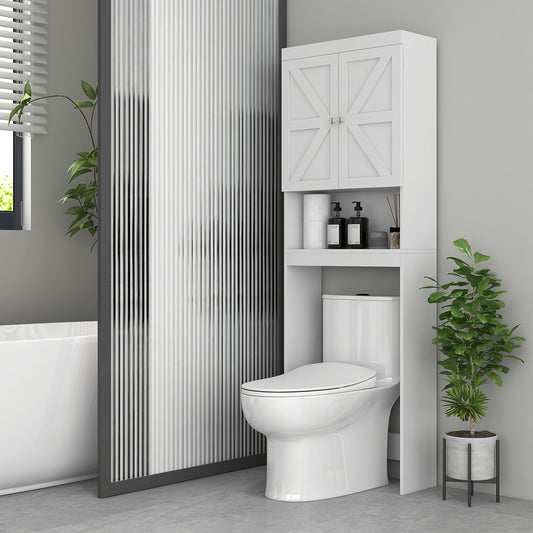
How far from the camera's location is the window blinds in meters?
4.86

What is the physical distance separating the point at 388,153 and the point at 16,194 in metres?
2.22

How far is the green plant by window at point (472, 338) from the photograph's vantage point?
3.60 m

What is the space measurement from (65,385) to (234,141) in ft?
4.43

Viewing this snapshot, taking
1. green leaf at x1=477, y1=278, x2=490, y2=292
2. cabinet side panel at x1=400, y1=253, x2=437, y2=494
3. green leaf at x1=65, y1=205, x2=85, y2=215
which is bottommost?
cabinet side panel at x1=400, y1=253, x2=437, y2=494

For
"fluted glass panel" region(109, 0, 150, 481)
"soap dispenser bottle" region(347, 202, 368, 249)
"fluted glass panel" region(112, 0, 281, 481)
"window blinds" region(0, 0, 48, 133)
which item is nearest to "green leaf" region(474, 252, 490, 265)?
"soap dispenser bottle" region(347, 202, 368, 249)

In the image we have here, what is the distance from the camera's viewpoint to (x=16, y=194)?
16.5ft

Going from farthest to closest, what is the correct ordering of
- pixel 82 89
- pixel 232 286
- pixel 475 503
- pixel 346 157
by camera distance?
pixel 82 89 → pixel 232 286 → pixel 346 157 → pixel 475 503

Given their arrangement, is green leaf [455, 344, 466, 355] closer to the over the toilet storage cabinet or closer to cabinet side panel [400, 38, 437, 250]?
the over the toilet storage cabinet

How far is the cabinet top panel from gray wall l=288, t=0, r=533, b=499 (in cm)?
17

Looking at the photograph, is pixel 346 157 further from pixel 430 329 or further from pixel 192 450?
pixel 192 450

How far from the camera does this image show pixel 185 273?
404 centimetres

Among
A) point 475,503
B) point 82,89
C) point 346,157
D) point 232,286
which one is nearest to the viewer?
point 475,503

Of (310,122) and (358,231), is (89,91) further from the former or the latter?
(358,231)

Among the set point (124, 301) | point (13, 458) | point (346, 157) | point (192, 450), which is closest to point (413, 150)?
point (346, 157)
